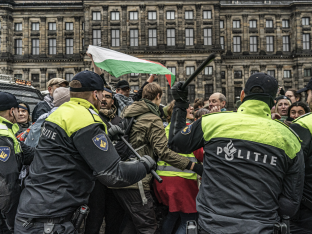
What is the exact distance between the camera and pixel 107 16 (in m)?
36.8

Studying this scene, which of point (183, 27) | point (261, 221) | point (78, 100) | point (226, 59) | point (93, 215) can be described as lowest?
point (93, 215)

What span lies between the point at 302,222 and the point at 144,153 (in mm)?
1932

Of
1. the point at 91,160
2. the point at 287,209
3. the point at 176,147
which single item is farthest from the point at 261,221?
the point at 91,160

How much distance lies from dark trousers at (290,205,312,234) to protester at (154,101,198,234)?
124cm

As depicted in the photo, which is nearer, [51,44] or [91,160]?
[91,160]

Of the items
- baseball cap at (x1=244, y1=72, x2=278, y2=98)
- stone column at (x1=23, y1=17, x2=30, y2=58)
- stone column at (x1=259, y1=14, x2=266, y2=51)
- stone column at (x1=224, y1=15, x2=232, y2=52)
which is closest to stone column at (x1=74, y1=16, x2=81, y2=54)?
stone column at (x1=23, y1=17, x2=30, y2=58)

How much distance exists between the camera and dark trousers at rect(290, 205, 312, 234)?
2.83 m

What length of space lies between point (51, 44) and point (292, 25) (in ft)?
115

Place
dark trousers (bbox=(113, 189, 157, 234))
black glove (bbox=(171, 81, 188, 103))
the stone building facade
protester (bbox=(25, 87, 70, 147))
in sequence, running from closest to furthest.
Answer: black glove (bbox=(171, 81, 188, 103))
dark trousers (bbox=(113, 189, 157, 234))
protester (bbox=(25, 87, 70, 147))
the stone building facade

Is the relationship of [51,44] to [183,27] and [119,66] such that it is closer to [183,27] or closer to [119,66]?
[183,27]

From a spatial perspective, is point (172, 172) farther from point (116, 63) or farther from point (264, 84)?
point (116, 63)

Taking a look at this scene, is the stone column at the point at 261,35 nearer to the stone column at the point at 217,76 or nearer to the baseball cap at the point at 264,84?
the stone column at the point at 217,76

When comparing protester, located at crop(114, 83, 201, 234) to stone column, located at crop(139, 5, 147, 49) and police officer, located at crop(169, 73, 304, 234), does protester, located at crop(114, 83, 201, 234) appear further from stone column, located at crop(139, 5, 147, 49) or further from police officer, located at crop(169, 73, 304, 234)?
stone column, located at crop(139, 5, 147, 49)

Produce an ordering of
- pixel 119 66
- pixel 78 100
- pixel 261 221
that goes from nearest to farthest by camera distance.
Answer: pixel 261 221
pixel 78 100
pixel 119 66
